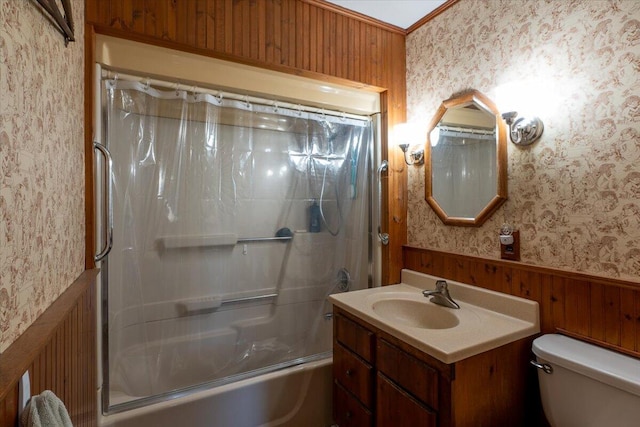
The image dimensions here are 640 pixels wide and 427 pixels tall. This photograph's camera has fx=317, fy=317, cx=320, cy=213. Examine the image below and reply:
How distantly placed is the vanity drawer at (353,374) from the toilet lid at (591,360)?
0.73 m

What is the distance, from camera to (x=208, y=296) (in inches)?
78.2

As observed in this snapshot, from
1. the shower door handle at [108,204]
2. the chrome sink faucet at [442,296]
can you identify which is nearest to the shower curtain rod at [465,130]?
the chrome sink faucet at [442,296]

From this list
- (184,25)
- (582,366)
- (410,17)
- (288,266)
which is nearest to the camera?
(582,366)

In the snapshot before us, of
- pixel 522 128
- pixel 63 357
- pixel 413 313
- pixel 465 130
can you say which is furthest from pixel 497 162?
pixel 63 357

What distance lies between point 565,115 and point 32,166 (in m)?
1.83

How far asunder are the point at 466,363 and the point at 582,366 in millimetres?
372

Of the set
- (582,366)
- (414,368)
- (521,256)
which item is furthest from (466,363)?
(521,256)

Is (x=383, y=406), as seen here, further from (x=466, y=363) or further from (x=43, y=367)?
(x=43, y=367)

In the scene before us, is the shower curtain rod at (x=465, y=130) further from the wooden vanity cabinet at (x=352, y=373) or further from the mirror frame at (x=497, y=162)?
the wooden vanity cabinet at (x=352, y=373)

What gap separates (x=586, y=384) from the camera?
1094 mm

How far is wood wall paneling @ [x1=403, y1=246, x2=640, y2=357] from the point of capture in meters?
1.16

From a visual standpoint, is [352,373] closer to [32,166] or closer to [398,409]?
[398,409]

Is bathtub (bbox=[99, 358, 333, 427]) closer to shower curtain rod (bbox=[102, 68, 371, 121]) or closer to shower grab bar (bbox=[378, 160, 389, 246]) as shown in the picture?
Result: shower grab bar (bbox=[378, 160, 389, 246])

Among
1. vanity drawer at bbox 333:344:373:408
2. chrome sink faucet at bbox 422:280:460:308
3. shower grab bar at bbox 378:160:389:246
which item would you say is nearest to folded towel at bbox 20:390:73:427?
vanity drawer at bbox 333:344:373:408
